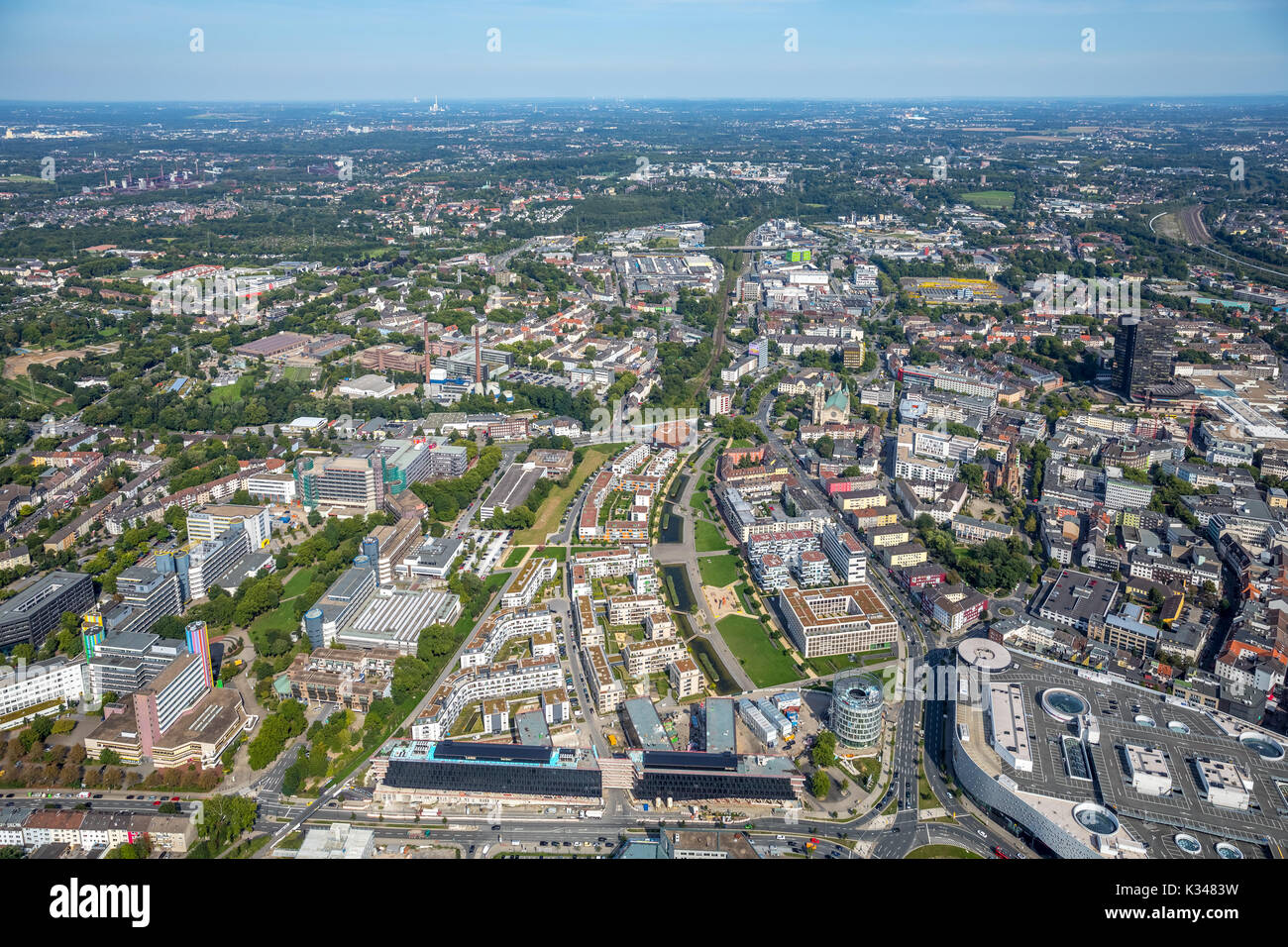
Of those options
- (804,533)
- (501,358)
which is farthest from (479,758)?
(501,358)

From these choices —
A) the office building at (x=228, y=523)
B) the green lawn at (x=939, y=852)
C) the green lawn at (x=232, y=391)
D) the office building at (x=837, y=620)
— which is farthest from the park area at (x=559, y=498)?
the green lawn at (x=232, y=391)

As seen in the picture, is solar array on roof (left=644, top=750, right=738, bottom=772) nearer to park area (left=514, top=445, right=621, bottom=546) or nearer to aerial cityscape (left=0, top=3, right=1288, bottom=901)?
aerial cityscape (left=0, top=3, right=1288, bottom=901)

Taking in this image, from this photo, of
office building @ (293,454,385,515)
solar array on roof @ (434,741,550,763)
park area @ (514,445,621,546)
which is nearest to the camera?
solar array on roof @ (434,741,550,763)

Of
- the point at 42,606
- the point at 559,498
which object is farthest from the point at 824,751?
the point at 42,606

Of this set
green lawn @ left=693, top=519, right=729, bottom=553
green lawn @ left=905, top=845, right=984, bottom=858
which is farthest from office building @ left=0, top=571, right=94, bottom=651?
green lawn @ left=905, top=845, right=984, bottom=858

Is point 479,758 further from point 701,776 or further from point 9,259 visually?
point 9,259
